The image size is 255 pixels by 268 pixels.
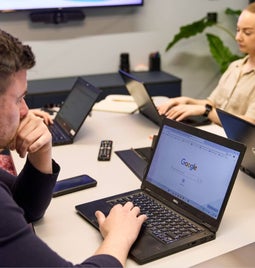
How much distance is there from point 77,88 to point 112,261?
1256mm

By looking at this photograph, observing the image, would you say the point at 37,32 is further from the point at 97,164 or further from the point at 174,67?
the point at 97,164

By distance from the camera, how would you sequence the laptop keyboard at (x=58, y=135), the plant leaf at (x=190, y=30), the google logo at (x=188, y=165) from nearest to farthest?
1. the google logo at (x=188, y=165)
2. the laptop keyboard at (x=58, y=135)
3. the plant leaf at (x=190, y=30)

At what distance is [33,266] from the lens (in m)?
0.82

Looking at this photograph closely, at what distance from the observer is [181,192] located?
1.23 m

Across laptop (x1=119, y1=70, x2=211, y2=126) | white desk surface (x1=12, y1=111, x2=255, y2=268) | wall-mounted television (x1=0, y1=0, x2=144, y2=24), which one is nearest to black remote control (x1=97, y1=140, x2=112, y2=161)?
white desk surface (x1=12, y1=111, x2=255, y2=268)

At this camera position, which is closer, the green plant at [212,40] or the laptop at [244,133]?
the laptop at [244,133]

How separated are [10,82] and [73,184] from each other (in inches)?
21.4

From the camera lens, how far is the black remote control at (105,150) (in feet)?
5.45

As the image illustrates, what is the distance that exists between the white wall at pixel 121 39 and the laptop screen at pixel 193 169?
7.46ft

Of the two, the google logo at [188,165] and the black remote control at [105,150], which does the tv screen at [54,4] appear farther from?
the google logo at [188,165]

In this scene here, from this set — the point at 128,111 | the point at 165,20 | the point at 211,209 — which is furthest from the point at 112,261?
the point at 165,20

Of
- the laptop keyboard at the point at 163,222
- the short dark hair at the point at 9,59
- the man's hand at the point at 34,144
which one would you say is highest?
the short dark hair at the point at 9,59

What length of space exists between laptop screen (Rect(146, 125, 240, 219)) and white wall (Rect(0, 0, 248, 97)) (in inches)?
89.6

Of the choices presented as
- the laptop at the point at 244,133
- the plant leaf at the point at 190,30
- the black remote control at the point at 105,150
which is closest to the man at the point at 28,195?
the black remote control at the point at 105,150
